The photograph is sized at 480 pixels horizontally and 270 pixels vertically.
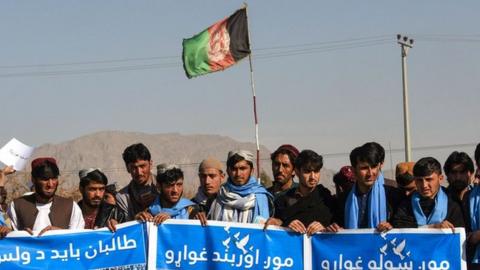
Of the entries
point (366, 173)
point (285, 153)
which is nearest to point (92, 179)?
point (285, 153)

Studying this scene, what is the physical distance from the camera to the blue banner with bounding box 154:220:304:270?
877 centimetres

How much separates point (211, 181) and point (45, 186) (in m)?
1.66

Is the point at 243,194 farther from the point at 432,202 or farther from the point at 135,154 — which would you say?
the point at 432,202

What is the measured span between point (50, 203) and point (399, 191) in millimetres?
3238

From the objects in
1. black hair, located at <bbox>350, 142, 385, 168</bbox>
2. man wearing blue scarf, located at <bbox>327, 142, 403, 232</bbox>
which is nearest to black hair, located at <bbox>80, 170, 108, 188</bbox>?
man wearing blue scarf, located at <bbox>327, 142, 403, 232</bbox>

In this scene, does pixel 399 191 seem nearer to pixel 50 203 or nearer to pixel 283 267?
pixel 283 267

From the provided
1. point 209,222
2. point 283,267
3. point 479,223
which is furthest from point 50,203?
point 479,223

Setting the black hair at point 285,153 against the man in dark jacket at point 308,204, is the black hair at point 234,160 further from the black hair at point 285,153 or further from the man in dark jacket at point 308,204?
the black hair at point 285,153

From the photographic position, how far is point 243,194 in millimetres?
8688

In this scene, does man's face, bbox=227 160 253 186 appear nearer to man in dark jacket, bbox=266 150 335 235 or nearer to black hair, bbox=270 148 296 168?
man in dark jacket, bbox=266 150 335 235

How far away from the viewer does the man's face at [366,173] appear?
823 cm

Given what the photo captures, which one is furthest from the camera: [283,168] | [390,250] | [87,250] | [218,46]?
[218,46]

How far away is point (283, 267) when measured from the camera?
8.82m

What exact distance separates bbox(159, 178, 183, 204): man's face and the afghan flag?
14009mm
